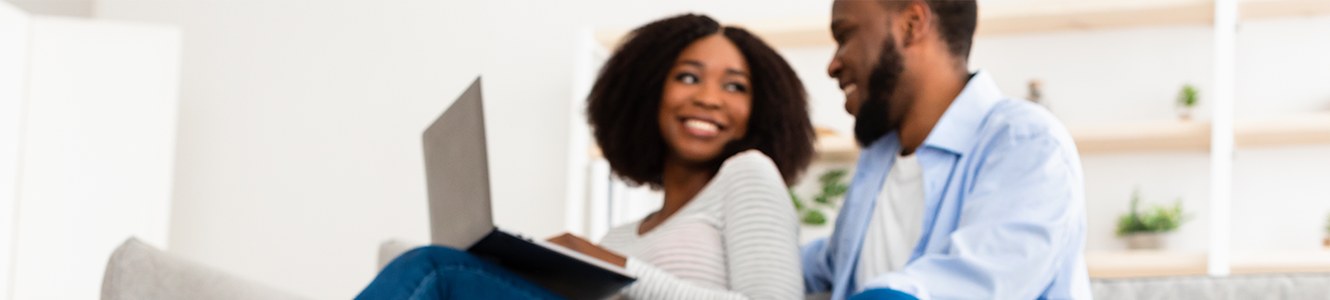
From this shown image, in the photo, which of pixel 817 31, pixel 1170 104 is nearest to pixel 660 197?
pixel 817 31

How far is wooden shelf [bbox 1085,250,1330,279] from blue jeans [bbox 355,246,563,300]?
1.77 m

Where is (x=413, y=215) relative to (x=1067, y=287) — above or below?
below

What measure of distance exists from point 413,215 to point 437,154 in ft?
7.62

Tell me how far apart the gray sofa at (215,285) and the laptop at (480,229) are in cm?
26

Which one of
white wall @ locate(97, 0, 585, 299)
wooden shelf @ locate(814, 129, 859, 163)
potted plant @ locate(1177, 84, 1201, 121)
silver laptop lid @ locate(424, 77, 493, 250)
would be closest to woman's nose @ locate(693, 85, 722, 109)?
silver laptop lid @ locate(424, 77, 493, 250)

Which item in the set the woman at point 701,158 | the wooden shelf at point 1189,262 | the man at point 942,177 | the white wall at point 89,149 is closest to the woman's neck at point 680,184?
the woman at point 701,158

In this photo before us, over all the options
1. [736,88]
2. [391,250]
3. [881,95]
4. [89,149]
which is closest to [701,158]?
[736,88]

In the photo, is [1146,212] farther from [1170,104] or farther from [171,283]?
[171,283]

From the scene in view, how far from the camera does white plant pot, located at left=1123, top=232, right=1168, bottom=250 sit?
8.54 feet

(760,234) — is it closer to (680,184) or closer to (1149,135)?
(680,184)

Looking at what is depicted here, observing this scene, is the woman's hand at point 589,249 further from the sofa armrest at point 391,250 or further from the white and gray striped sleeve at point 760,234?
the sofa armrest at point 391,250

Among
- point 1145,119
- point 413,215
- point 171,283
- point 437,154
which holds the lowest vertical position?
point 413,215

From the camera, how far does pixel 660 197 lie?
3066 millimetres

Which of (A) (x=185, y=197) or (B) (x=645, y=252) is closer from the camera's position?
(B) (x=645, y=252)
